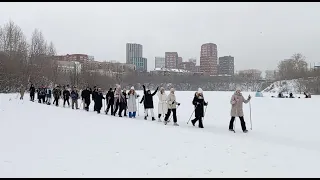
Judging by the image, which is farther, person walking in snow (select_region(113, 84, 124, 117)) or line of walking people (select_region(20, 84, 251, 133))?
person walking in snow (select_region(113, 84, 124, 117))

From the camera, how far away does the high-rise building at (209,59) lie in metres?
181

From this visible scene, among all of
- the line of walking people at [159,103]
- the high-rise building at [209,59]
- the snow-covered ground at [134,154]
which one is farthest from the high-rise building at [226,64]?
the snow-covered ground at [134,154]

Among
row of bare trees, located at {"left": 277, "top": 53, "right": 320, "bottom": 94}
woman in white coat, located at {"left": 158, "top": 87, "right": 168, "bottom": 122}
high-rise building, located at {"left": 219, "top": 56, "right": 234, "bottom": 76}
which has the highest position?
high-rise building, located at {"left": 219, "top": 56, "right": 234, "bottom": 76}

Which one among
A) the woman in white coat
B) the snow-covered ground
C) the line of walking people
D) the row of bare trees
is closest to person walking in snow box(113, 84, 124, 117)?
the line of walking people

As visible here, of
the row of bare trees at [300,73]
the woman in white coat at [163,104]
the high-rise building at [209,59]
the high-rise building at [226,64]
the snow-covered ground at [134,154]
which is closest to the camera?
the snow-covered ground at [134,154]

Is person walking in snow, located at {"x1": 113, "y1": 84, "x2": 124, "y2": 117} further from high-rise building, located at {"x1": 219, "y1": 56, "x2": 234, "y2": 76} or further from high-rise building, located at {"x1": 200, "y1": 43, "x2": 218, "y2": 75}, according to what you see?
high-rise building, located at {"x1": 219, "y1": 56, "x2": 234, "y2": 76}

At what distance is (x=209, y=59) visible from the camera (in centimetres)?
18150

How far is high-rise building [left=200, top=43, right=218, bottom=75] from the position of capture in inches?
7121

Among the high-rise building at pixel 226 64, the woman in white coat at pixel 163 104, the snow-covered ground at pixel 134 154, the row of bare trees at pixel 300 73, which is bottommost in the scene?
the snow-covered ground at pixel 134 154

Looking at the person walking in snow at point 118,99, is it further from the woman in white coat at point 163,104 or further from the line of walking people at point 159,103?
the woman in white coat at point 163,104

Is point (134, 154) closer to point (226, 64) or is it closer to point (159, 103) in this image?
point (159, 103)

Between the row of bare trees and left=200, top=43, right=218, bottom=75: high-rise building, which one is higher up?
left=200, top=43, right=218, bottom=75: high-rise building

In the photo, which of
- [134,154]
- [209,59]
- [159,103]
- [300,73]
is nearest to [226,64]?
[209,59]

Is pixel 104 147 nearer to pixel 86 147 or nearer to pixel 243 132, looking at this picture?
pixel 86 147
